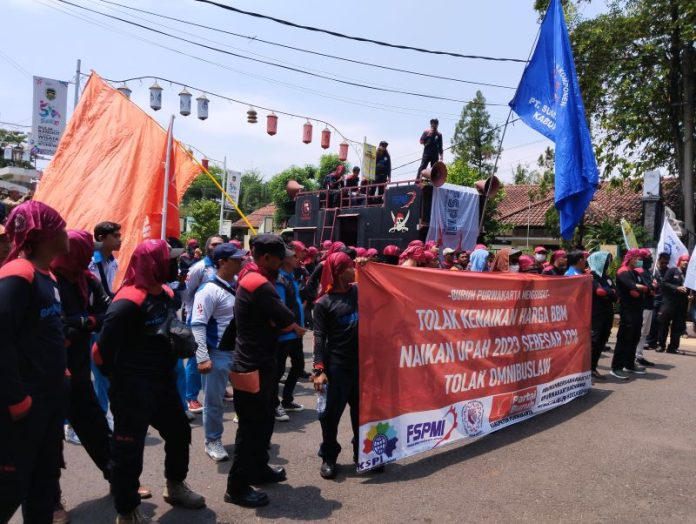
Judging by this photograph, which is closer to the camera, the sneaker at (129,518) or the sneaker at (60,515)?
the sneaker at (129,518)

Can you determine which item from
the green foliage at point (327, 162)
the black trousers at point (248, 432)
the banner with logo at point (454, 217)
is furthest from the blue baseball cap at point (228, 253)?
the green foliage at point (327, 162)

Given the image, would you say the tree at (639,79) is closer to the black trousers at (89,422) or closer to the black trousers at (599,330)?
the black trousers at (599,330)

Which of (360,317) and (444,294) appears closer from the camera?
(360,317)

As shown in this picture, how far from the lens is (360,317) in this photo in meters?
3.93

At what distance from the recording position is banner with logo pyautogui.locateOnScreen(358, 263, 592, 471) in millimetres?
4016

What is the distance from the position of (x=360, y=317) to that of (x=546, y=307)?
2.82 m

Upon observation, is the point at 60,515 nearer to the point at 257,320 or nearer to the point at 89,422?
the point at 89,422

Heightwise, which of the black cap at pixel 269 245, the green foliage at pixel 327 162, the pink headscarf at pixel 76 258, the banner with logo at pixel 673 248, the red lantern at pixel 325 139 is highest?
the green foliage at pixel 327 162

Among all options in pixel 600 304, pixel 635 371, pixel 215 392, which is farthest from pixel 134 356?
pixel 635 371

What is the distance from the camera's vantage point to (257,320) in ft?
11.4

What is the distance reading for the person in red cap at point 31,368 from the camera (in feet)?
7.39

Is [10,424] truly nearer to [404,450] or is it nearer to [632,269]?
[404,450]

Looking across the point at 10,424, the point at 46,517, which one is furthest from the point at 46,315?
the point at 46,517

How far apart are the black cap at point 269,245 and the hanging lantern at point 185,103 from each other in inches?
537
